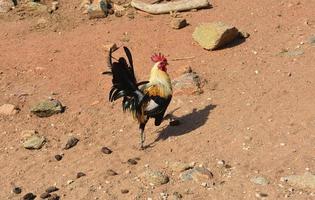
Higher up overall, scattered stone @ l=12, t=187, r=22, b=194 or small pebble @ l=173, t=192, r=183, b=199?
small pebble @ l=173, t=192, r=183, b=199

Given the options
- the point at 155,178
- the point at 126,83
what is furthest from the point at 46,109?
the point at 155,178

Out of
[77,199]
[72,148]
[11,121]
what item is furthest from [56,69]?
[77,199]

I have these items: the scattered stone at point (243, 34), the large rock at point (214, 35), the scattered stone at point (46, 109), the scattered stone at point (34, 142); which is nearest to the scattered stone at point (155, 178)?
the scattered stone at point (34, 142)

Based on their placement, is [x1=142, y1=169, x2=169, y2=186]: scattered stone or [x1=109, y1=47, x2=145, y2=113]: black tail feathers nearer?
[x1=142, y1=169, x2=169, y2=186]: scattered stone

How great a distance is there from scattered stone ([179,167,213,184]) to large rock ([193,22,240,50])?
4.37 m

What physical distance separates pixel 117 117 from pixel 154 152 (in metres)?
1.46

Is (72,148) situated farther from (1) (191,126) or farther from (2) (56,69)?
(2) (56,69)

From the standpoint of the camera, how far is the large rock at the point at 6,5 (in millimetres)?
14250

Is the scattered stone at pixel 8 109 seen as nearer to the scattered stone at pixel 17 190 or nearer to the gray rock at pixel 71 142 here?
the gray rock at pixel 71 142

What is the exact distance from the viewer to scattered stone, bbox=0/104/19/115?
10.4 metres

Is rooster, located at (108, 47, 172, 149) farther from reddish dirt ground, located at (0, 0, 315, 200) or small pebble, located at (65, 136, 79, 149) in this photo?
small pebble, located at (65, 136, 79, 149)

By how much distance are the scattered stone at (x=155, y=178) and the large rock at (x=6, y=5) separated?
7981 millimetres

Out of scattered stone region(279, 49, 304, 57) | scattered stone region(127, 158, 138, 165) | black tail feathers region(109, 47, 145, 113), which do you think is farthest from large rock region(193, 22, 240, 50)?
scattered stone region(127, 158, 138, 165)

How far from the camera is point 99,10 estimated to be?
13664mm
